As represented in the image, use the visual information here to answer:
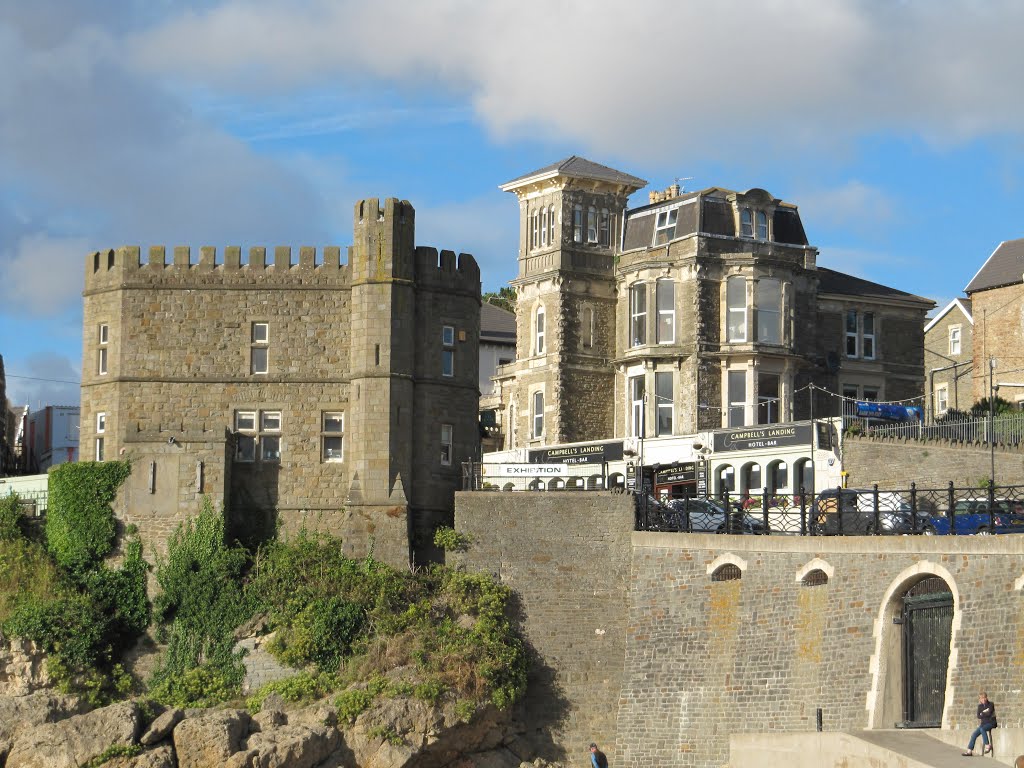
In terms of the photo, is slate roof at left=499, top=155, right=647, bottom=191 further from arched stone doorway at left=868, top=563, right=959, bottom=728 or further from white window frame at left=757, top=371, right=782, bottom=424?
arched stone doorway at left=868, top=563, right=959, bottom=728

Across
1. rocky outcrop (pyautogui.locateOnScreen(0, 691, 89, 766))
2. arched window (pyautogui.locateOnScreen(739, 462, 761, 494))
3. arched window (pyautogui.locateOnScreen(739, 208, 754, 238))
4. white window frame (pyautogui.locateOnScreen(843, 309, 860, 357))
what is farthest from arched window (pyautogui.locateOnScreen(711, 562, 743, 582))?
white window frame (pyautogui.locateOnScreen(843, 309, 860, 357))

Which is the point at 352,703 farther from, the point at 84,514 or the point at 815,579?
the point at 815,579

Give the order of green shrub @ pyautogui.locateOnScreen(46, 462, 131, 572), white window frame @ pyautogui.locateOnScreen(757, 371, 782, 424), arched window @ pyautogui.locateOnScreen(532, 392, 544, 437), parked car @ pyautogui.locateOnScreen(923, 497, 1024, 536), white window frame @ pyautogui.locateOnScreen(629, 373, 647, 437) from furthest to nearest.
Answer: arched window @ pyautogui.locateOnScreen(532, 392, 544, 437) → white window frame @ pyautogui.locateOnScreen(629, 373, 647, 437) → white window frame @ pyautogui.locateOnScreen(757, 371, 782, 424) → green shrub @ pyautogui.locateOnScreen(46, 462, 131, 572) → parked car @ pyautogui.locateOnScreen(923, 497, 1024, 536)

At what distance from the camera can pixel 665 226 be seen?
187 feet

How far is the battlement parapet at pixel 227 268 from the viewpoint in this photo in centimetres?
4678

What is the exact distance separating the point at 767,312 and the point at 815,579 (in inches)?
676

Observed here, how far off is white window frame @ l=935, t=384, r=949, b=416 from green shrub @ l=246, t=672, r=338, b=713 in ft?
87.1

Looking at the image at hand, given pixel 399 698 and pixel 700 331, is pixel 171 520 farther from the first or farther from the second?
pixel 700 331

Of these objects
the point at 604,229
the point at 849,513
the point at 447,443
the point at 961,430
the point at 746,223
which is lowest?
the point at 849,513

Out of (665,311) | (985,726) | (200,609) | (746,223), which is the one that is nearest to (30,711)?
(200,609)

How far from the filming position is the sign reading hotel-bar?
175 ft

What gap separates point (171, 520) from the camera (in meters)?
44.9

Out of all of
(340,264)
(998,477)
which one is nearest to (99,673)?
(340,264)

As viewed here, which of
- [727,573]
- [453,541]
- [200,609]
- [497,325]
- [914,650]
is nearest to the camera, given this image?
[914,650]
